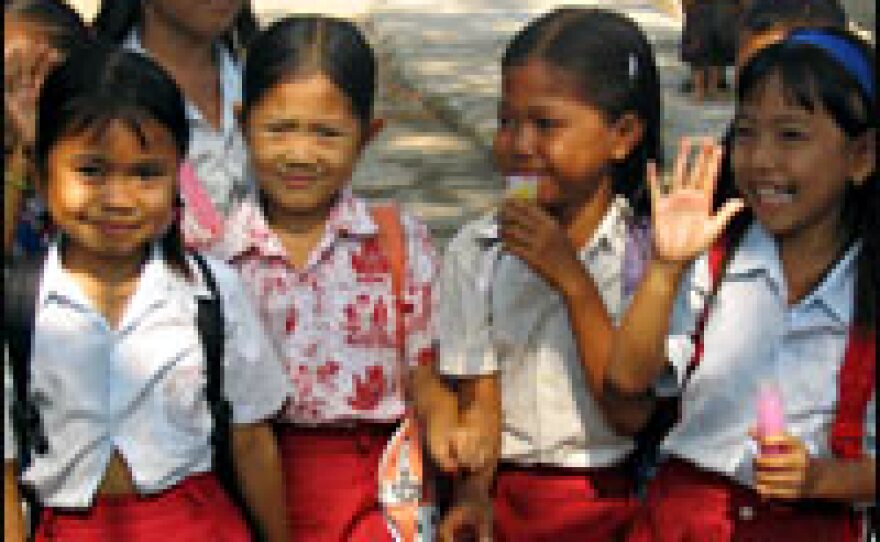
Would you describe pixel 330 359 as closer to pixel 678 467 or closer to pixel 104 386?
pixel 104 386

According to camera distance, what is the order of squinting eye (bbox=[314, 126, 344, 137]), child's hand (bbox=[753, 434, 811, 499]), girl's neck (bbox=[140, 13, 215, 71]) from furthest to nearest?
girl's neck (bbox=[140, 13, 215, 71]), squinting eye (bbox=[314, 126, 344, 137]), child's hand (bbox=[753, 434, 811, 499])

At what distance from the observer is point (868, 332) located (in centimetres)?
262

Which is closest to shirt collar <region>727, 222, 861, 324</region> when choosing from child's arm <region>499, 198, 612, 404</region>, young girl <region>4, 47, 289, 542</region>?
child's arm <region>499, 198, 612, 404</region>

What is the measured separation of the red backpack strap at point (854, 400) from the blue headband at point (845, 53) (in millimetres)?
448

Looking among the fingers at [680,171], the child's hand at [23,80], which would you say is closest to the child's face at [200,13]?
the child's hand at [23,80]

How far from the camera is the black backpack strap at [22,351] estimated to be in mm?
2635

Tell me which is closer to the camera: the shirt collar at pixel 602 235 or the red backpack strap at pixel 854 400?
the red backpack strap at pixel 854 400

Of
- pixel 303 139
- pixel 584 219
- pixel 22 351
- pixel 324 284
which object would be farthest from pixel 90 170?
pixel 584 219

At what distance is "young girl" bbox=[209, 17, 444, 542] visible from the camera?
3.02m

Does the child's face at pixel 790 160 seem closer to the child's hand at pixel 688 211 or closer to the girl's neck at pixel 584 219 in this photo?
the child's hand at pixel 688 211

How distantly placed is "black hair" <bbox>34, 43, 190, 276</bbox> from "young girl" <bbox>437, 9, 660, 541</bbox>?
24.3 inches

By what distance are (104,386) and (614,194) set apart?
1.03 meters

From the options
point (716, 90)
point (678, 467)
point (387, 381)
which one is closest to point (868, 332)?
point (678, 467)

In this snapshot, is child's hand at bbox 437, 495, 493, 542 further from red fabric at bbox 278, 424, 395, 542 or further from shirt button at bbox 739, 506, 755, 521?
shirt button at bbox 739, 506, 755, 521
